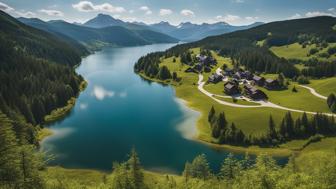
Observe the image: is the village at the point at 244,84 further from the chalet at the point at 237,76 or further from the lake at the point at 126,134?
the lake at the point at 126,134

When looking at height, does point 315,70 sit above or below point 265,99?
above

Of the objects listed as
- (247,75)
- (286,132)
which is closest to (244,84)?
(247,75)

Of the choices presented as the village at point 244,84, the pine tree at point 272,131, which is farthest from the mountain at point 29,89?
the village at point 244,84

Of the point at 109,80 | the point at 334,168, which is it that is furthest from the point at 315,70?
the point at 334,168

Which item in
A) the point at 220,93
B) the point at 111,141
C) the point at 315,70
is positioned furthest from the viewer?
the point at 315,70

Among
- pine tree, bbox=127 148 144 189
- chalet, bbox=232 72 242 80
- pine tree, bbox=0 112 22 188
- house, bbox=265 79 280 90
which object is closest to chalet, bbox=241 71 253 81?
chalet, bbox=232 72 242 80

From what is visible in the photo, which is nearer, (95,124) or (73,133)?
(73,133)

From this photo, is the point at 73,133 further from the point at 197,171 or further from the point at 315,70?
the point at 315,70
